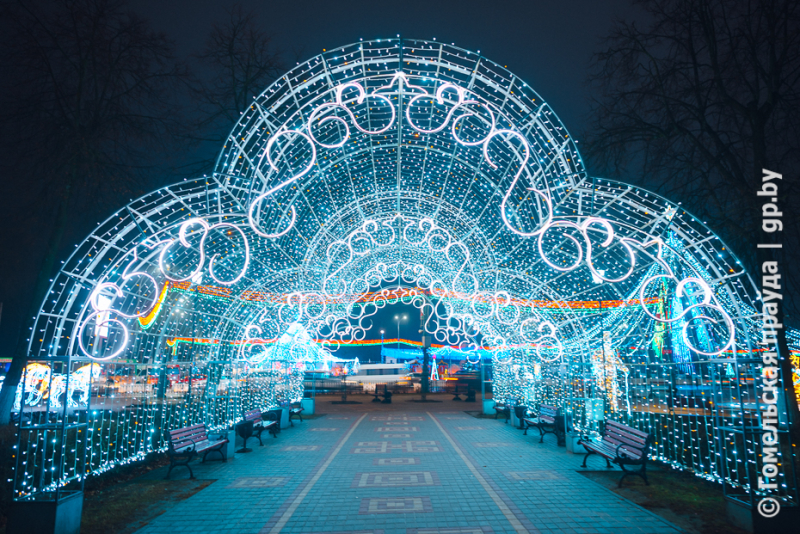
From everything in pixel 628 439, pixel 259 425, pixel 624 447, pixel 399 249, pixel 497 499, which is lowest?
pixel 497 499

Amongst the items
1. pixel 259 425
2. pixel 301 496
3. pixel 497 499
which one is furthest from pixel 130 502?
pixel 497 499

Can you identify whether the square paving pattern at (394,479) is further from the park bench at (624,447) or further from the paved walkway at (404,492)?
the park bench at (624,447)

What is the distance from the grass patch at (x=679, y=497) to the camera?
5926 millimetres

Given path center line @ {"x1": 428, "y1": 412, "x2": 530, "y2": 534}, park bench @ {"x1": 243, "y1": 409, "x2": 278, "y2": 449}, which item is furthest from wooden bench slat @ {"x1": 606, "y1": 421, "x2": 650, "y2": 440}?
park bench @ {"x1": 243, "y1": 409, "x2": 278, "y2": 449}

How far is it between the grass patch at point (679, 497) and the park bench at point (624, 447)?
10.2 inches

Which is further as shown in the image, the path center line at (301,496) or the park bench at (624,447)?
the park bench at (624,447)

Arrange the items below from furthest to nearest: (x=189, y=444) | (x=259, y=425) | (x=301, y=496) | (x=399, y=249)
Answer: (x=399, y=249) → (x=259, y=425) → (x=189, y=444) → (x=301, y=496)

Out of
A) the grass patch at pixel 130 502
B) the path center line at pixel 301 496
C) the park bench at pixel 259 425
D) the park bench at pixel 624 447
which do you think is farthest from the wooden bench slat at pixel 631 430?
the park bench at pixel 259 425

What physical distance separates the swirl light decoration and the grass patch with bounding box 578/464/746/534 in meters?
0.36

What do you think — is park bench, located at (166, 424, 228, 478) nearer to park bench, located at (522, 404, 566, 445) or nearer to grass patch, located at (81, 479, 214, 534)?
grass patch, located at (81, 479, 214, 534)

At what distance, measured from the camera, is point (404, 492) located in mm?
7426

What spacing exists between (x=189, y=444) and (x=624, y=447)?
26.8 ft

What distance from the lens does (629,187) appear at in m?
8.16

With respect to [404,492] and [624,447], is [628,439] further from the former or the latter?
[404,492]
